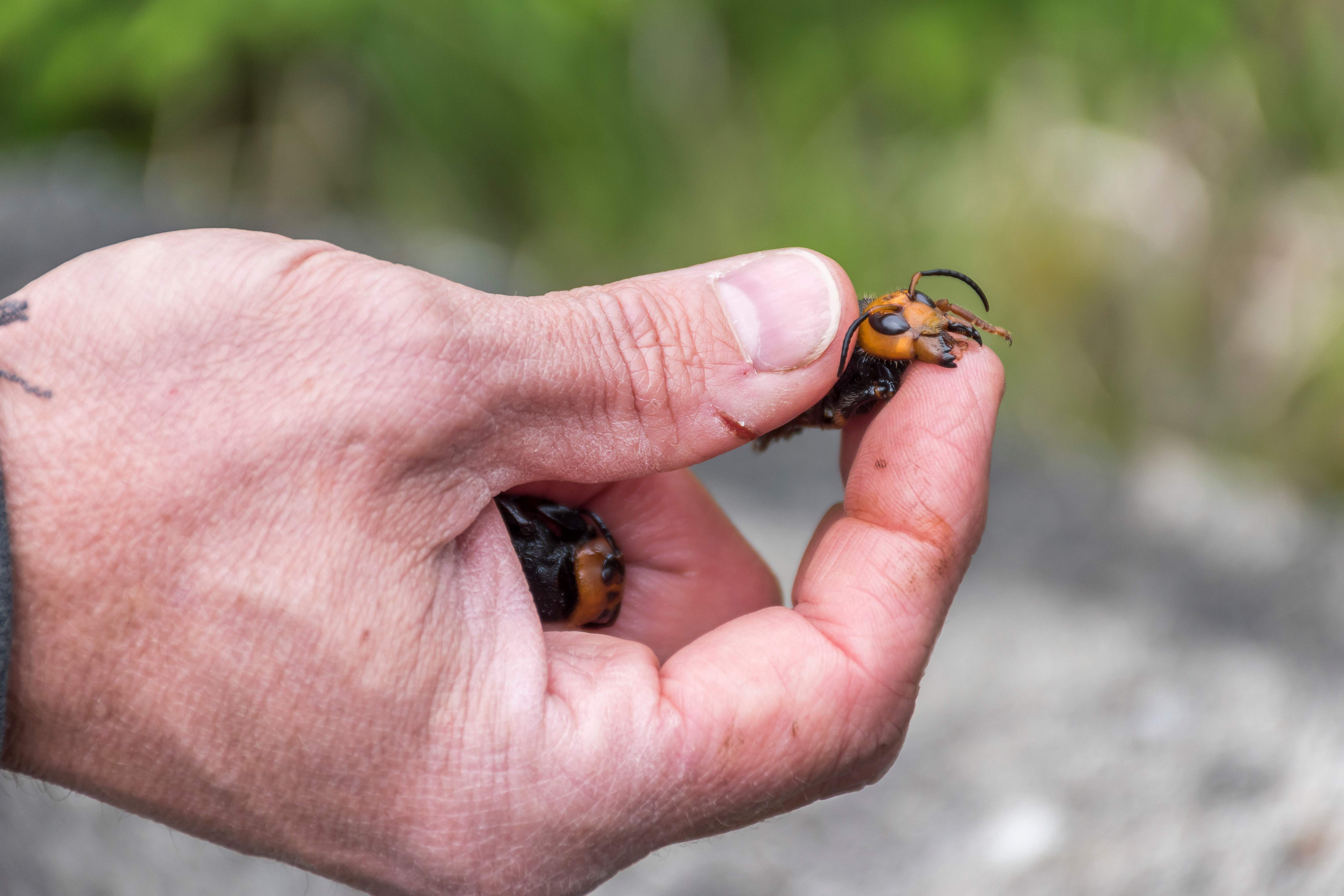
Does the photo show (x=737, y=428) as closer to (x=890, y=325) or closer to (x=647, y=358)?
(x=647, y=358)

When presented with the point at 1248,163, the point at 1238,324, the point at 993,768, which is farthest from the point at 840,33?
the point at 993,768

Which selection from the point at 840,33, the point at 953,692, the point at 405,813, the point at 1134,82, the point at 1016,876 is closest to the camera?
the point at 405,813

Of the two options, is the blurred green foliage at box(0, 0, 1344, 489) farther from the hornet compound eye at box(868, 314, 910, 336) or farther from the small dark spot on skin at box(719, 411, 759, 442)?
the small dark spot on skin at box(719, 411, 759, 442)

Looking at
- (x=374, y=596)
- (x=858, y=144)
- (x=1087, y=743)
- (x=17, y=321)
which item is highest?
(x=858, y=144)

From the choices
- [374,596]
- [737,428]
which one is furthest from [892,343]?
[374,596]

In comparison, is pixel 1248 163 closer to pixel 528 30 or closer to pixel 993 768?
pixel 993 768
